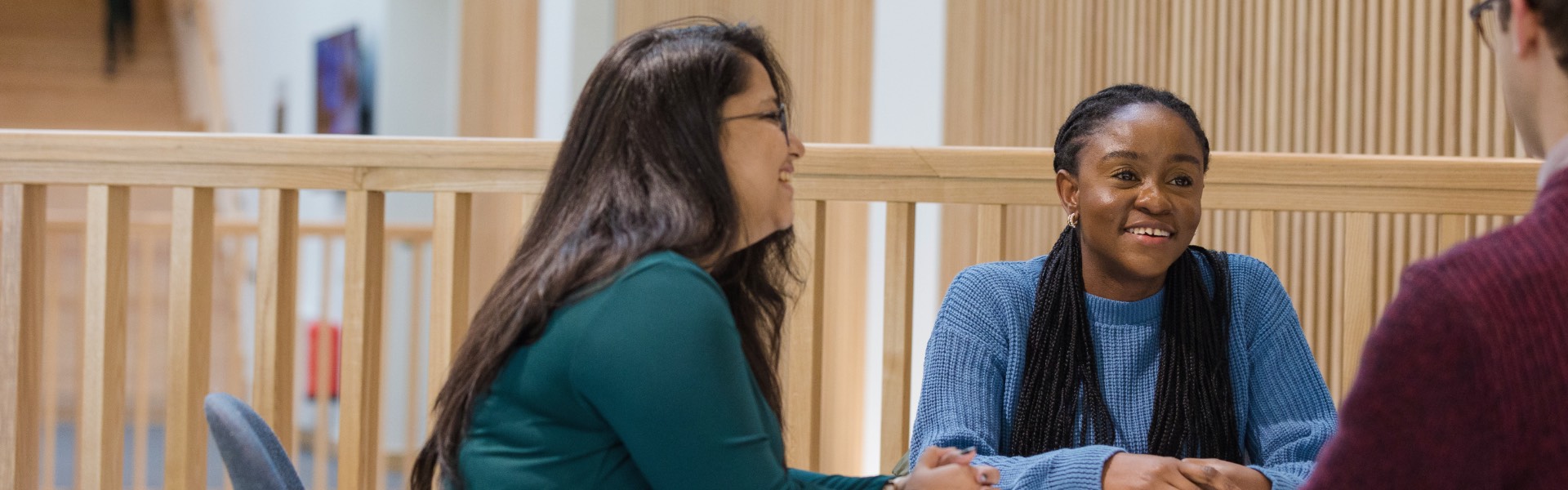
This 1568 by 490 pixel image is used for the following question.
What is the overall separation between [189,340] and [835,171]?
1.06 m

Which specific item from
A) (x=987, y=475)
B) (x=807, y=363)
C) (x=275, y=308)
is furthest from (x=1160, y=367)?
(x=275, y=308)

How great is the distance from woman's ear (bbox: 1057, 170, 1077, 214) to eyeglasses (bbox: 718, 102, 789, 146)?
519mm

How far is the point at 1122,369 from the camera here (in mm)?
1764

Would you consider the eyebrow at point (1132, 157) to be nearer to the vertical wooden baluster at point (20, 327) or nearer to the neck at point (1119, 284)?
the neck at point (1119, 284)

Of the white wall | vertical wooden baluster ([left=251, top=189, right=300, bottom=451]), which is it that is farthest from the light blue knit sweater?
the white wall

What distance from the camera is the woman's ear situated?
1.84 meters

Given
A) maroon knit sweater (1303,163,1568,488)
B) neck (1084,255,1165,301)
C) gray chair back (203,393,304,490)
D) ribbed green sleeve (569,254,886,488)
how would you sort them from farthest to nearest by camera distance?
neck (1084,255,1165,301) < gray chair back (203,393,304,490) < ribbed green sleeve (569,254,886,488) < maroon knit sweater (1303,163,1568,488)

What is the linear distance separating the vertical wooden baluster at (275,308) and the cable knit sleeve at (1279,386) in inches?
56.7

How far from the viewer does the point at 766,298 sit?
5.17 feet

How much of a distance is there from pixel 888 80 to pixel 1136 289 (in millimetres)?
2709

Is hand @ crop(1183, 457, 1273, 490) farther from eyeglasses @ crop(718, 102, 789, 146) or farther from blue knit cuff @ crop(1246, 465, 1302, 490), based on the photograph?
eyeglasses @ crop(718, 102, 789, 146)

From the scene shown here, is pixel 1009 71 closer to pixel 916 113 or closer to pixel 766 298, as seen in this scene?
pixel 916 113

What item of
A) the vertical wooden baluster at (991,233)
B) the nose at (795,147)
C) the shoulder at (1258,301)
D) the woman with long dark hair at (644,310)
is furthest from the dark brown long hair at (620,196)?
the vertical wooden baluster at (991,233)

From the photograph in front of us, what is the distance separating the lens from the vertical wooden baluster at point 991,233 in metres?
2.19
